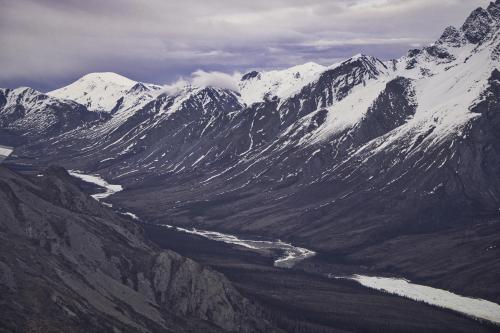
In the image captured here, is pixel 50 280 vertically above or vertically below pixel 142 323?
above

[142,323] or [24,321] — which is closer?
[24,321]

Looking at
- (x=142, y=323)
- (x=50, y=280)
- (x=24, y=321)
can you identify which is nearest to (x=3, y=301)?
(x=24, y=321)

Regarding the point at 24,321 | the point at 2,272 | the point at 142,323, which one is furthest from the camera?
the point at 142,323

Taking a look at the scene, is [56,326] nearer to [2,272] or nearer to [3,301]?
[3,301]

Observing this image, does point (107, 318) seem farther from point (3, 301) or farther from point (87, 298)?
point (3, 301)

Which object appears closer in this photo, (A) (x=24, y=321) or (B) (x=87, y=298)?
(A) (x=24, y=321)

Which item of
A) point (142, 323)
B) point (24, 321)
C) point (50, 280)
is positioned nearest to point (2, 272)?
point (50, 280)

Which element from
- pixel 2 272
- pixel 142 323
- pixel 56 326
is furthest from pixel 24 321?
pixel 142 323

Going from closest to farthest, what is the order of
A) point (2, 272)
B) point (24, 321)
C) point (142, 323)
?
point (24, 321) < point (2, 272) < point (142, 323)
